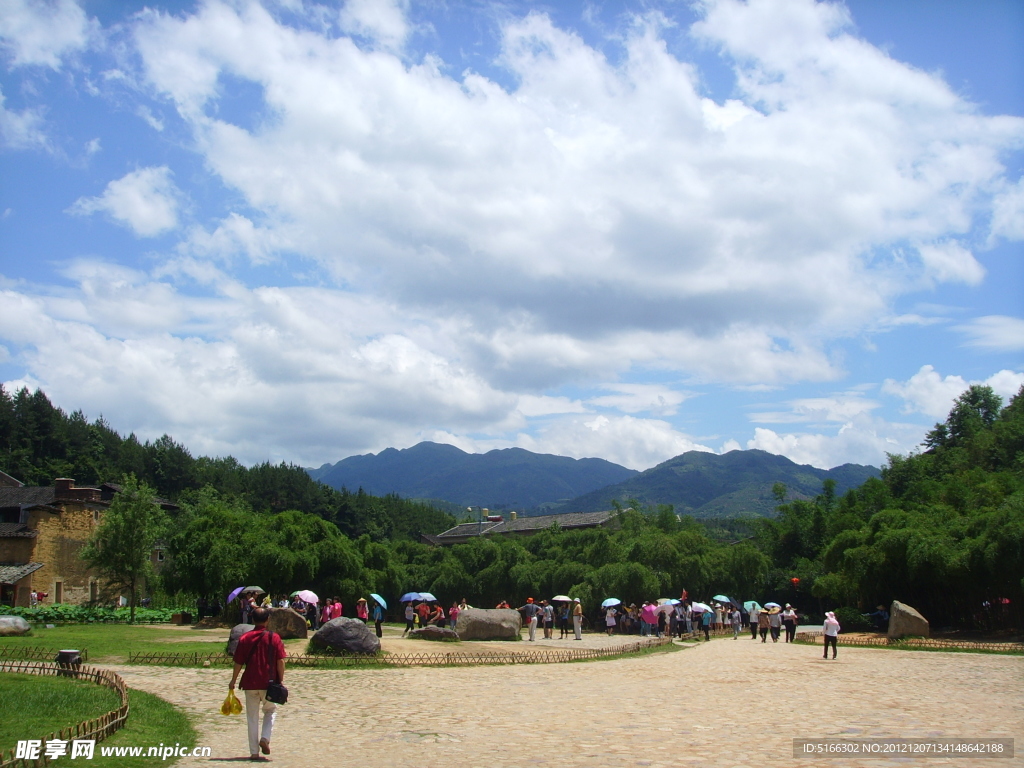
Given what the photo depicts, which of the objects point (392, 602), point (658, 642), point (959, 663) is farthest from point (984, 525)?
point (392, 602)

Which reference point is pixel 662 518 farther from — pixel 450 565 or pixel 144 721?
pixel 144 721

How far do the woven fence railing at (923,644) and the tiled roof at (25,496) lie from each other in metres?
47.9

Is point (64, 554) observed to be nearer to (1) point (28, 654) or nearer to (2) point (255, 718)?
(1) point (28, 654)

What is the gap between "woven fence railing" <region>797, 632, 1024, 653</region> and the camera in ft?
84.5

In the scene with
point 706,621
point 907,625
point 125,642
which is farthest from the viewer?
point 706,621

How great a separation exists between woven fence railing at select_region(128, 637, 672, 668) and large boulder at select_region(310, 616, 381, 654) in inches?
7.6

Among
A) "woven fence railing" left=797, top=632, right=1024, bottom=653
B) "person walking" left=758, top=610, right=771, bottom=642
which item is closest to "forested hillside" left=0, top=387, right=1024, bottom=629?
"woven fence railing" left=797, top=632, right=1024, bottom=653

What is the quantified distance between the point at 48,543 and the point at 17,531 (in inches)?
Answer: 84.3

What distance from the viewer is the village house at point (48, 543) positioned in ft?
150

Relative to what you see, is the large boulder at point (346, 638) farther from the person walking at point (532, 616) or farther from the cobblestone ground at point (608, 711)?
the person walking at point (532, 616)

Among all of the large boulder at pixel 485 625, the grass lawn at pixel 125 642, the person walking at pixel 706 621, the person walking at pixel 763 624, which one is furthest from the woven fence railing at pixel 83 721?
the person walking at pixel 706 621

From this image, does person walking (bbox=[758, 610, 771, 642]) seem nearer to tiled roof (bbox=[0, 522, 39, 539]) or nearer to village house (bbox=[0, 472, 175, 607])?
village house (bbox=[0, 472, 175, 607])

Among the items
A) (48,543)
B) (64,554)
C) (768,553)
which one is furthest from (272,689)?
(768,553)

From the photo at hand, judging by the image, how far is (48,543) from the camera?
160 ft
